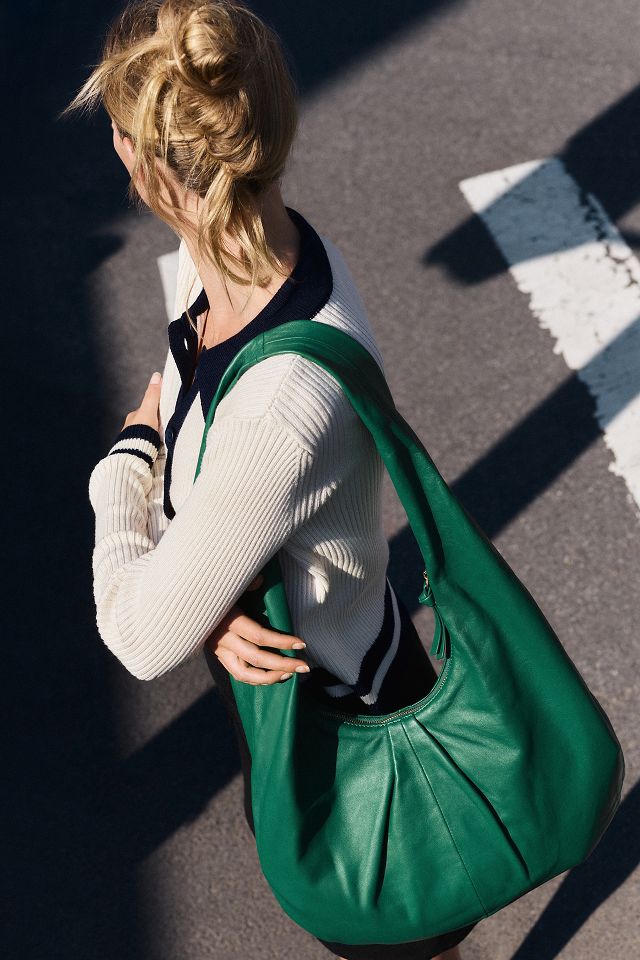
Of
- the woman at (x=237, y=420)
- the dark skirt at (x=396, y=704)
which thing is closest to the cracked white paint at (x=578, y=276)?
the dark skirt at (x=396, y=704)

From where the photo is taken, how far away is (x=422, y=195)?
4.73 meters

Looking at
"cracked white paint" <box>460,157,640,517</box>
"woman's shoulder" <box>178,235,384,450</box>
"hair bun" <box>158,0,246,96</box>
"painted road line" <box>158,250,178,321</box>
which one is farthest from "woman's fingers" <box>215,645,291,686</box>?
"painted road line" <box>158,250,178,321</box>

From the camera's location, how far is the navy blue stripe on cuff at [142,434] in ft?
6.23

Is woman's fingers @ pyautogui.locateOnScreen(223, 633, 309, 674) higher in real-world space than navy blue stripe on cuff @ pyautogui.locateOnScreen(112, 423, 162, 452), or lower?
lower

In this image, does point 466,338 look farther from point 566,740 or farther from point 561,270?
point 566,740

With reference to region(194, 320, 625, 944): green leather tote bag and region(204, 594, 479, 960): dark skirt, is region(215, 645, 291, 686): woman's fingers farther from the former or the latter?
region(204, 594, 479, 960): dark skirt

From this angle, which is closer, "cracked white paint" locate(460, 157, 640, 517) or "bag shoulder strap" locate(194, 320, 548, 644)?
"bag shoulder strap" locate(194, 320, 548, 644)

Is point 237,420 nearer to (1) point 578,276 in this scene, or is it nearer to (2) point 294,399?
(2) point 294,399

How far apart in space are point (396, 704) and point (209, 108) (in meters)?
1.08

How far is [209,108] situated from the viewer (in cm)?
141

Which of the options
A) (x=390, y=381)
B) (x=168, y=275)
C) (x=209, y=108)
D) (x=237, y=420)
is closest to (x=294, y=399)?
(x=237, y=420)

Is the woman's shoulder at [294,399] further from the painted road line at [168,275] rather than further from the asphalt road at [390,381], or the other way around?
the painted road line at [168,275]

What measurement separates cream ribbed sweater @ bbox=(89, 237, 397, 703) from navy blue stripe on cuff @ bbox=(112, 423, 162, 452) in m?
0.12

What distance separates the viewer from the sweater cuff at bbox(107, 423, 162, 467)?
1.88m
